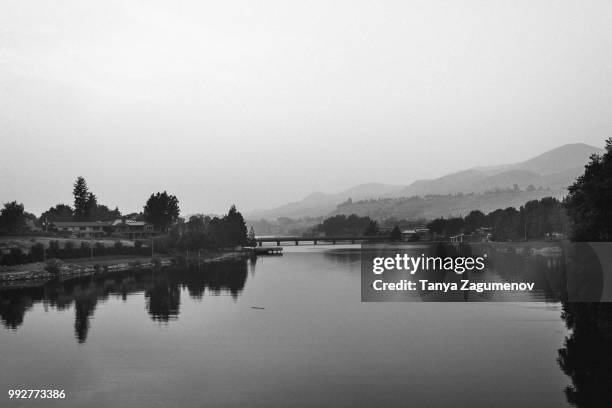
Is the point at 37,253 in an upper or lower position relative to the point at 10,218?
lower

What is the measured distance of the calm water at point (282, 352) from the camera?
32.8 meters

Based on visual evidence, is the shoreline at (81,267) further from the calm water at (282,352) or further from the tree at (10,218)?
the calm water at (282,352)

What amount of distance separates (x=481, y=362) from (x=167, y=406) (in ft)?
70.3

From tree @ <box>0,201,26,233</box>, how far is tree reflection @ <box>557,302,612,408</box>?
130 meters

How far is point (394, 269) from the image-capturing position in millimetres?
132125

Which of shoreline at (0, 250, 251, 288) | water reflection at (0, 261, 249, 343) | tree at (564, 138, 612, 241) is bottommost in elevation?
water reflection at (0, 261, 249, 343)

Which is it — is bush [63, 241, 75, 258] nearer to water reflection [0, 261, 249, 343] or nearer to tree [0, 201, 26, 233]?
water reflection [0, 261, 249, 343]

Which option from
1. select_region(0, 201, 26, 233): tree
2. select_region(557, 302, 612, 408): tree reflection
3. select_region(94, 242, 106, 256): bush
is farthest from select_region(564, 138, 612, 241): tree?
select_region(0, 201, 26, 233): tree

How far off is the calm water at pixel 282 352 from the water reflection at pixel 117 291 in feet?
1.44

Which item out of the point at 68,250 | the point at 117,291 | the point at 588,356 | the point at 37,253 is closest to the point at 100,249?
the point at 68,250

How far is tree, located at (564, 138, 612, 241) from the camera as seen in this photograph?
205 feet

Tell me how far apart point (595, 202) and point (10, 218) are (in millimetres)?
132254

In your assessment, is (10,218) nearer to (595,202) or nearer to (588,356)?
(595,202)

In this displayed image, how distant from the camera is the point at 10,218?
5669 inches
